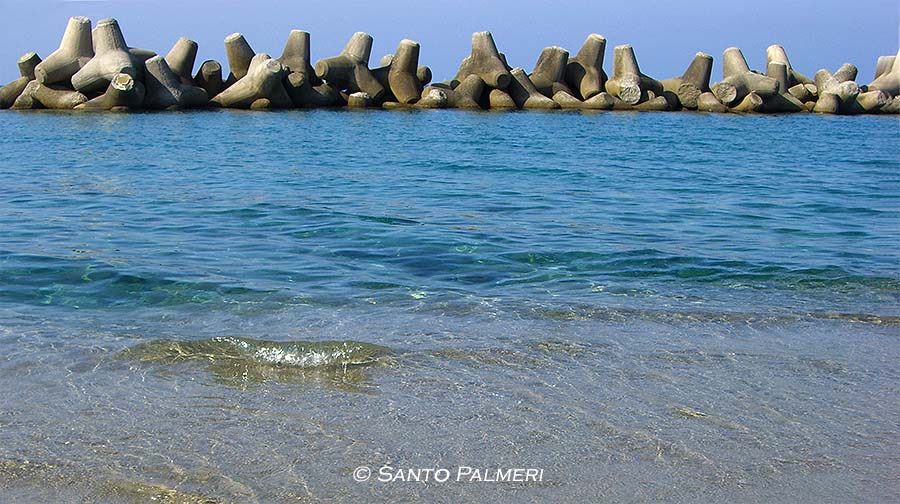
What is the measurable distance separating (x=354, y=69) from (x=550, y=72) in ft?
17.8

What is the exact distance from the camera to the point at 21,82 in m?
25.3

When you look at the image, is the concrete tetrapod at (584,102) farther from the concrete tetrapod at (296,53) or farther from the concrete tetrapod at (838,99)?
the concrete tetrapod at (296,53)

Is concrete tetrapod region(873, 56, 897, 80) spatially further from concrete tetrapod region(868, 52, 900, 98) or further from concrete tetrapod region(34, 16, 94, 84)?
concrete tetrapod region(34, 16, 94, 84)

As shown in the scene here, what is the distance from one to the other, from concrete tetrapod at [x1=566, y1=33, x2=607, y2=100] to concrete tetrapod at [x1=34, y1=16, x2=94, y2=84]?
12.9 metres

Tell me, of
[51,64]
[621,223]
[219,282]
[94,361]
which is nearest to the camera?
[94,361]

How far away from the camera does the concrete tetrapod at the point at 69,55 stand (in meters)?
23.8

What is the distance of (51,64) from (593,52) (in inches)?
560

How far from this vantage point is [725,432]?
3.44m

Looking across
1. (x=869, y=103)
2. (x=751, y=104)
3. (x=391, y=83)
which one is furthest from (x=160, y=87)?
(x=869, y=103)

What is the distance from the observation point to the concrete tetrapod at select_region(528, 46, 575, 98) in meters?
26.9

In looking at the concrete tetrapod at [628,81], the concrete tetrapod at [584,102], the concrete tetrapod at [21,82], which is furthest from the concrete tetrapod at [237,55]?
the concrete tetrapod at [628,81]

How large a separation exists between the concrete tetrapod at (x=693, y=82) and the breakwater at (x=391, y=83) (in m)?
0.03

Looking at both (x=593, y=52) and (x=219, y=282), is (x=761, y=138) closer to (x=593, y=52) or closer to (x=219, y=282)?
(x=593, y=52)

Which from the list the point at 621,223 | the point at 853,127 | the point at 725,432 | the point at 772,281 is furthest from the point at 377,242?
the point at 853,127
